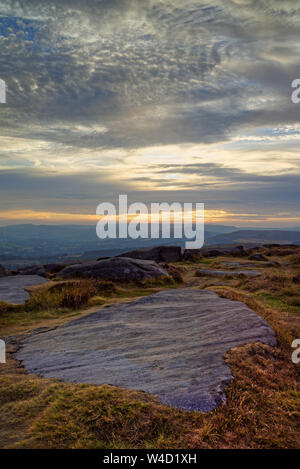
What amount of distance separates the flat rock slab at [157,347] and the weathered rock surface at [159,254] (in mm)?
28032

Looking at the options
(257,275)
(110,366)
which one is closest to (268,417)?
(110,366)

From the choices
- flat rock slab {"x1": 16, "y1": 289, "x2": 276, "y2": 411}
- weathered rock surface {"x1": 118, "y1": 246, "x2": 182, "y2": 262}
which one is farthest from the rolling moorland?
weathered rock surface {"x1": 118, "y1": 246, "x2": 182, "y2": 262}

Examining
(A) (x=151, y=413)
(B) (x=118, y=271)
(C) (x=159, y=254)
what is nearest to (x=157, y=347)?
(A) (x=151, y=413)

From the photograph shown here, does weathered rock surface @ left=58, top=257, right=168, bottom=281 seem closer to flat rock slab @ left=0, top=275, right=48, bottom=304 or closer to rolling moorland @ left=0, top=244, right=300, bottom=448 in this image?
flat rock slab @ left=0, top=275, right=48, bottom=304

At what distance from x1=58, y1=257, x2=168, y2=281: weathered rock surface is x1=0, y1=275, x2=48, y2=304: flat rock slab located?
354 centimetres

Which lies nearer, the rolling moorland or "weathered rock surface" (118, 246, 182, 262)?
the rolling moorland

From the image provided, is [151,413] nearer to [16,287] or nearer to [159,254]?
[16,287]

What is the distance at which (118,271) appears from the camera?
2473cm

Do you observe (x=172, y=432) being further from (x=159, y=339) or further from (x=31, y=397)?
(x=159, y=339)

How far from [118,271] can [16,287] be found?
7.29m

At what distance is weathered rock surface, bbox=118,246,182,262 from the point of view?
139 ft

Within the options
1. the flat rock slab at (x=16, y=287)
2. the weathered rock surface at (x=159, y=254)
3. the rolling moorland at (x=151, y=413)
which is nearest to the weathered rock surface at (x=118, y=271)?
the flat rock slab at (x=16, y=287)

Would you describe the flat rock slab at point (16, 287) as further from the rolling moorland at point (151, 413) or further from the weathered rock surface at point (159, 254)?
the weathered rock surface at point (159, 254)
